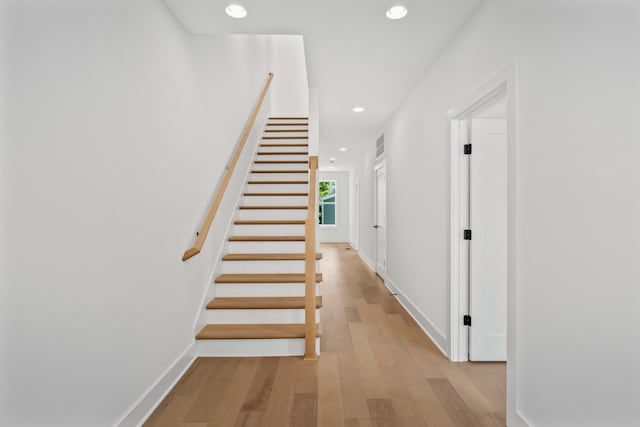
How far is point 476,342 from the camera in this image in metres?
2.65

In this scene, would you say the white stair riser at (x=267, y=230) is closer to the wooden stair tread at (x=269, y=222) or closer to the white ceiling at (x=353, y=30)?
the wooden stair tread at (x=269, y=222)

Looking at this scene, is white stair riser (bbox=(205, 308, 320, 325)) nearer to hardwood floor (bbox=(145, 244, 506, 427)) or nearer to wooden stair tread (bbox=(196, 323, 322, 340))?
wooden stair tread (bbox=(196, 323, 322, 340))

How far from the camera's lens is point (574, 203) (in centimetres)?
139

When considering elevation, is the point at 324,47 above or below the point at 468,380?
above

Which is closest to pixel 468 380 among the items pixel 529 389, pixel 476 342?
pixel 476 342

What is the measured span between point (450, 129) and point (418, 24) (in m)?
0.76

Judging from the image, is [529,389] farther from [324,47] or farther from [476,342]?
[324,47]

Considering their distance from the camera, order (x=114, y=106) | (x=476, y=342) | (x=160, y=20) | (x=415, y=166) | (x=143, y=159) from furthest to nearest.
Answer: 1. (x=415, y=166)
2. (x=476, y=342)
3. (x=160, y=20)
4. (x=143, y=159)
5. (x=114, y=106)

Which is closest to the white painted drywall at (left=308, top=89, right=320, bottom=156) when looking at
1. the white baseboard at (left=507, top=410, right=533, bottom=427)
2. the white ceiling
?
the white ceiling

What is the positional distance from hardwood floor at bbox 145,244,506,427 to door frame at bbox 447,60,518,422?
0.21 meters

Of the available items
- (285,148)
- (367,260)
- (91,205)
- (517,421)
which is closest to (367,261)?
(367,260)

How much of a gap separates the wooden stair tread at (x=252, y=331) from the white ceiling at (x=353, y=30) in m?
2.21

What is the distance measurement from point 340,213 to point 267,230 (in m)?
7.67

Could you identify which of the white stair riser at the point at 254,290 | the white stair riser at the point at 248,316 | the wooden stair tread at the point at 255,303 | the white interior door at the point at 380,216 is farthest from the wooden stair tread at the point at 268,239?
the white interior door at the point at 380,216
